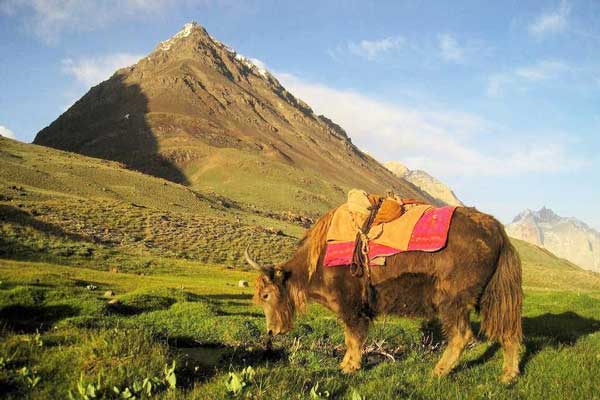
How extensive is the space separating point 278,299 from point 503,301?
3.96 meters

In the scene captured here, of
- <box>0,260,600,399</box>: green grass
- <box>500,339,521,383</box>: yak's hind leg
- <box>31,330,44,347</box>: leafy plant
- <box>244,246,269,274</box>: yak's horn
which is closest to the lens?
<box>0,260,600,399</box>: green grass

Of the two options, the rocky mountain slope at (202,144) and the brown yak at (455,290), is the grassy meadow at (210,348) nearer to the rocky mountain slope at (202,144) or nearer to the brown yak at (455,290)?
the brown yak at (455,290)

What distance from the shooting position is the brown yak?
6.85 metres

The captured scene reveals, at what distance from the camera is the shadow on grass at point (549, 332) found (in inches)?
306

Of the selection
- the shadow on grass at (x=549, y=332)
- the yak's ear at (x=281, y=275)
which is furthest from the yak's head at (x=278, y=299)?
the shadow on grass at (x=549, y=332)

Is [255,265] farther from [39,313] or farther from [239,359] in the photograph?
[39,313]

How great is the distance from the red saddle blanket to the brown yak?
0.11 m

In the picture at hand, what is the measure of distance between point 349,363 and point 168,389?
3874 mm

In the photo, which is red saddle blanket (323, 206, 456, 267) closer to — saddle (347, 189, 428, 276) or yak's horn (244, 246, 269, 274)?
saddle (347, 189, 428, 276)

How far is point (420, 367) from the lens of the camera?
23.0 feet

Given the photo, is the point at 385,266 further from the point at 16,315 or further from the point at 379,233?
the point at 16,315

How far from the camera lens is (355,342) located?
7461mm

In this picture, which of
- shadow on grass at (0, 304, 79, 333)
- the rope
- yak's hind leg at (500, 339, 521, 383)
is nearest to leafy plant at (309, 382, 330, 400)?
the rope

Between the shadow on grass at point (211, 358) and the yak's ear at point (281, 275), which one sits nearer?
the shadow on grass at point (211, 358)
